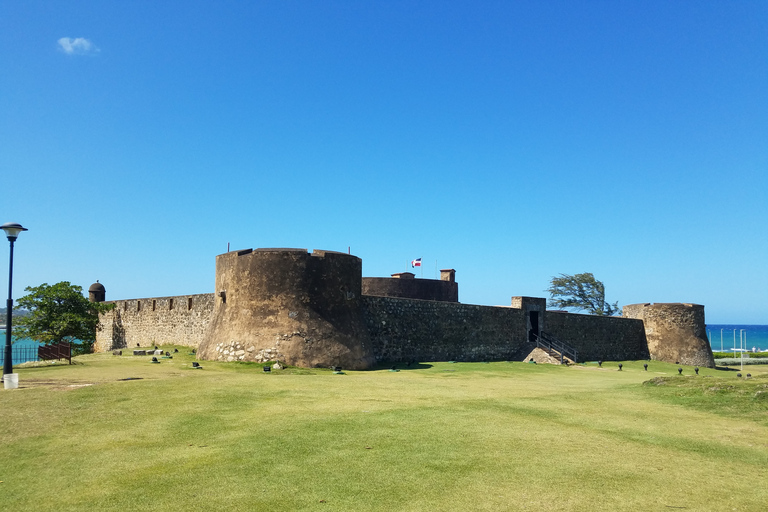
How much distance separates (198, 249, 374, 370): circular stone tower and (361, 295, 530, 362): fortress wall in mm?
2516

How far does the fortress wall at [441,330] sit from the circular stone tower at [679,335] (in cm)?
1037

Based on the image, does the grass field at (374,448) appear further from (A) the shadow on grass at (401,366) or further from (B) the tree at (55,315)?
(B) the tree at (55,315)

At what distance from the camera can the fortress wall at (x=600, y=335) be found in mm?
28875

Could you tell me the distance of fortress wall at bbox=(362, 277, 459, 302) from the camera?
101 ft

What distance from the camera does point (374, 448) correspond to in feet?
21.4

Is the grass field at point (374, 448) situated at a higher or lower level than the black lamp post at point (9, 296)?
lower

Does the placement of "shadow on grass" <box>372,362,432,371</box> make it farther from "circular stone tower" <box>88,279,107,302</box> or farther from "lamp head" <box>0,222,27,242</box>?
"circular stone tower" <box>88,279,107,302</box>

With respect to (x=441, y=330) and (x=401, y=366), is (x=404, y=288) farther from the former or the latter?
(x=401, y=366)

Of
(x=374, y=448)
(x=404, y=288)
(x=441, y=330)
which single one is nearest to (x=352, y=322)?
(x=441, y=330)

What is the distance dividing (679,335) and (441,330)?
16.9 m

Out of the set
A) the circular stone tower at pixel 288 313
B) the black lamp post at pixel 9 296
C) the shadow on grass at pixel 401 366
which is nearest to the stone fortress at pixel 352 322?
the circular stone tower at pixel 288 313

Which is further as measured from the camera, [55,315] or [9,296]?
[55,315]

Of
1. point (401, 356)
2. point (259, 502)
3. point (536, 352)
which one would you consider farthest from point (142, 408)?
point (536, 352)

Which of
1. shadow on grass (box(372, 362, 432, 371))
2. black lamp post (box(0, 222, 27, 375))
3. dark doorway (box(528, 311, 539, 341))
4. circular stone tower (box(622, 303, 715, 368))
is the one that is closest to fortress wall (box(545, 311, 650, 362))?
dark doorway (box(528, 311, 539, 341))
